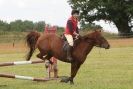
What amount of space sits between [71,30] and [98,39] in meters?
1.01

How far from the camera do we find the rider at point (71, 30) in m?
16.7

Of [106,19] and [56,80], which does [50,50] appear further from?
[106,19]

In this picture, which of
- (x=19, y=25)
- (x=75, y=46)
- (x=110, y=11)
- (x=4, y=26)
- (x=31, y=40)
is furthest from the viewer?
(x=19, y=25)

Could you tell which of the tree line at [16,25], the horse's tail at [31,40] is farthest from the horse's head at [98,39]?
the tree line at [16,25]

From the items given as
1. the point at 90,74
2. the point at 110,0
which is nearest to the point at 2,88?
the point at 90,74

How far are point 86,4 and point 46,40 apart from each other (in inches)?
2334

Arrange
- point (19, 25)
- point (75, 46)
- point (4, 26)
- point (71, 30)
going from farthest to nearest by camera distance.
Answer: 1. point (19, 25)
2. point (4, 26)
3. point (75, 46)
4. point (71, 30)

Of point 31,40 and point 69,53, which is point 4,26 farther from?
point 69,53

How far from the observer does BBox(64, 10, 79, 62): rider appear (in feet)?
54.7

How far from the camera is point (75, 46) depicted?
17.0 metres

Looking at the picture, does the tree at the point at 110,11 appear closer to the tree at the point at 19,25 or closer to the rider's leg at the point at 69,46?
the tree at the point at 19,25

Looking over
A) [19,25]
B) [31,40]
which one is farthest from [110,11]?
[31,40]

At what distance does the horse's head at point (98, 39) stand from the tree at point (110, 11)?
55270 mm

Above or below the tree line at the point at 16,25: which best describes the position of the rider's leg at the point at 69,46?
above
